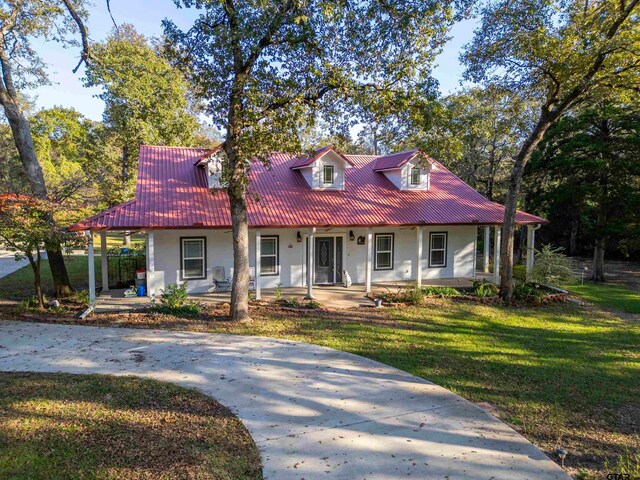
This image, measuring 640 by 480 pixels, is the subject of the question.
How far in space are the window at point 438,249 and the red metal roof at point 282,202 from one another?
1.22 metres

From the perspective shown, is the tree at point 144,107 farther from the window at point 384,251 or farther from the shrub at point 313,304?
the shrub at point 313,304

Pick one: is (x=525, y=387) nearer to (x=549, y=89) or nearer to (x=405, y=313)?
(x=405, y=313)

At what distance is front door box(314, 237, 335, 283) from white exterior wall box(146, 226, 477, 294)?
0.41 m

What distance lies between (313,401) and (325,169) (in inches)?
469

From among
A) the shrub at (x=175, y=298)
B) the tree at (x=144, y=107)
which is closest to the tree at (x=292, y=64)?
the shrub at (x=175, y=298)

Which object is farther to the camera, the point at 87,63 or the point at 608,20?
the point at 87,63

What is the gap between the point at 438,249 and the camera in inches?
701

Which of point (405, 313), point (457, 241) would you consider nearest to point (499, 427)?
point (405, 313)

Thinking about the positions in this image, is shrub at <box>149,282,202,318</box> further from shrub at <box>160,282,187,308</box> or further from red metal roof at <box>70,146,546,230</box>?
red metal roof at <box>70,146,546,230</box>

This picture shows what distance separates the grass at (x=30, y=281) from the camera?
47.2ft

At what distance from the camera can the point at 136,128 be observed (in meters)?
28.2

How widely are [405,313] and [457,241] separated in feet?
22.0

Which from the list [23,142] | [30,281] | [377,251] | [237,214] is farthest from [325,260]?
[30,281]

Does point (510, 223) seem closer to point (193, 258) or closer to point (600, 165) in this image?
point (600, 165)
